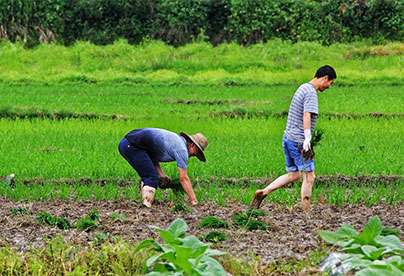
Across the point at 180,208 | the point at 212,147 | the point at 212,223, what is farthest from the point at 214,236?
the point at 212,147

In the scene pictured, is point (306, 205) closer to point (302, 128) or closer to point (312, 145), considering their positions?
point (312, 145)

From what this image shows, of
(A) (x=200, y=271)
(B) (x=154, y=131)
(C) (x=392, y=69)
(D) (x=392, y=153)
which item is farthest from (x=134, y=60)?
(A) (x=200, y=271)

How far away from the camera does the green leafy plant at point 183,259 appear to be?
16.1 ft

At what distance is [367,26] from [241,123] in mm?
14587

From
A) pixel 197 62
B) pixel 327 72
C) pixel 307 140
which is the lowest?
pixel 197 62

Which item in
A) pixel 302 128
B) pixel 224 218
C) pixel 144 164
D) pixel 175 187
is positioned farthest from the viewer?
pixel 175 187

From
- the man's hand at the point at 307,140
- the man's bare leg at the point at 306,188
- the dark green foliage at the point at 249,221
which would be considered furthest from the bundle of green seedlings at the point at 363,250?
the man's bare leg at the point at 306,188

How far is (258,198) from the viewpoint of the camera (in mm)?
9094

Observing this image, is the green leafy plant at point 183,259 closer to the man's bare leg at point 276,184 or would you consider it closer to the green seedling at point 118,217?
the green seedling at point 118,217

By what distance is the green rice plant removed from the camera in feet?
26.4

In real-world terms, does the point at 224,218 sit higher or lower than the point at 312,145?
lower

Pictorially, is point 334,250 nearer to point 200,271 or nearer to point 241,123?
point 200,271

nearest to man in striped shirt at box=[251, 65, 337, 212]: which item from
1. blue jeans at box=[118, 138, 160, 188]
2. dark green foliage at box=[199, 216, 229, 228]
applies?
blue jeans at box=[118, 138, 160, 188]

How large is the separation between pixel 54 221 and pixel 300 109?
2438 mm
